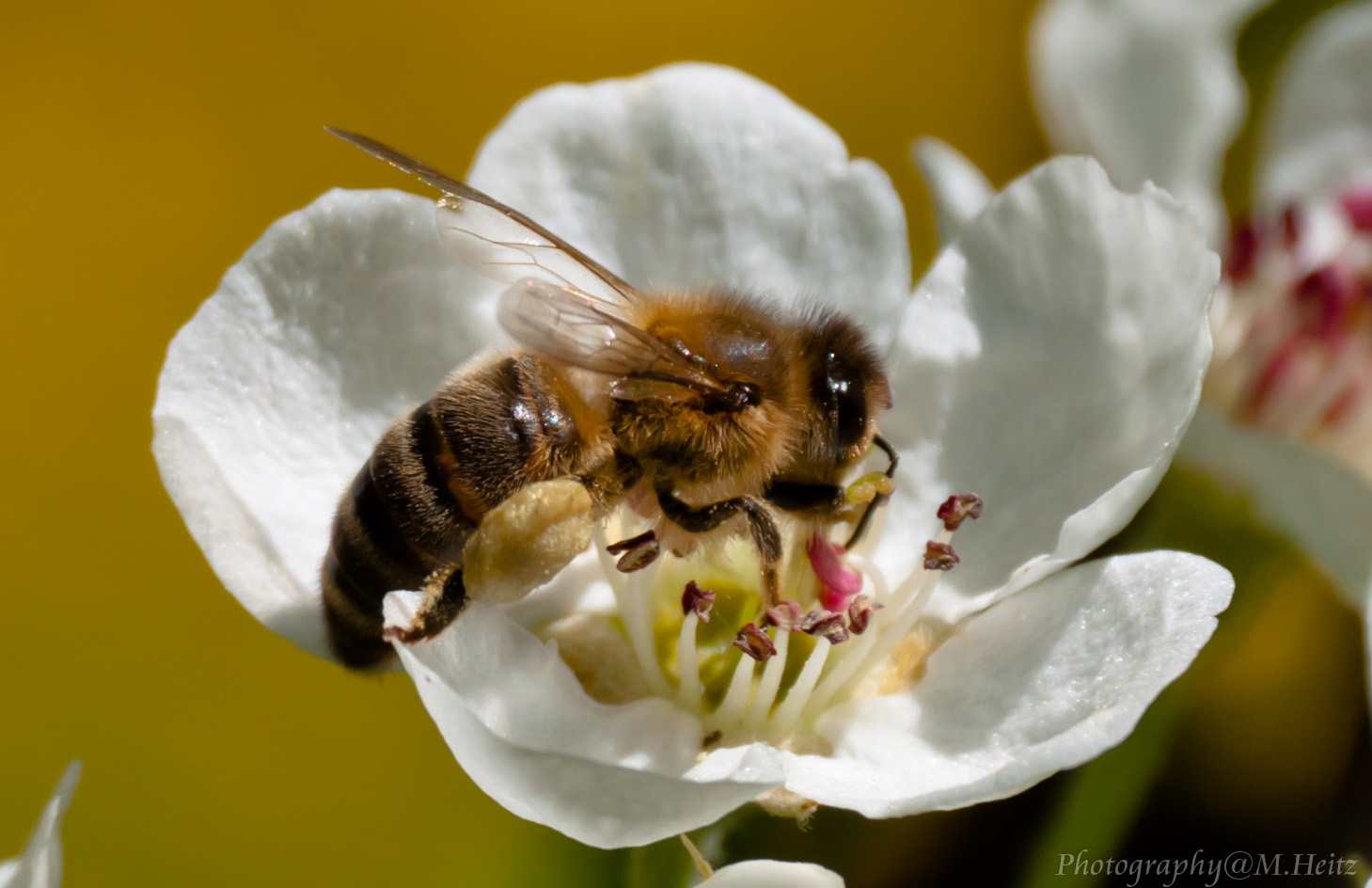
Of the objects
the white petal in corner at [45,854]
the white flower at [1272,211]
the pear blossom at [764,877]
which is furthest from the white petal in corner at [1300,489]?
the white petal in corner at [45,854]

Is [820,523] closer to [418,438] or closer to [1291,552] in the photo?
[418,438]

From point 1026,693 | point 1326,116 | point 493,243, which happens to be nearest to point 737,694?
point 1026,693

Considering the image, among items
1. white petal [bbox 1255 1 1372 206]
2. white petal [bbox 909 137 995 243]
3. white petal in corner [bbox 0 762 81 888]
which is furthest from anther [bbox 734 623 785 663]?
white petal [bbox 1255 1 1372 206]

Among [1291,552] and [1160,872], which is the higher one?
[1291,552]

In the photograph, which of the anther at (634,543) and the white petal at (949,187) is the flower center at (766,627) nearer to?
the anther at (634,543)

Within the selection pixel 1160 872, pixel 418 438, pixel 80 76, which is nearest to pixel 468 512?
pixel 418 438

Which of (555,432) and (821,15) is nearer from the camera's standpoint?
(555,432)
